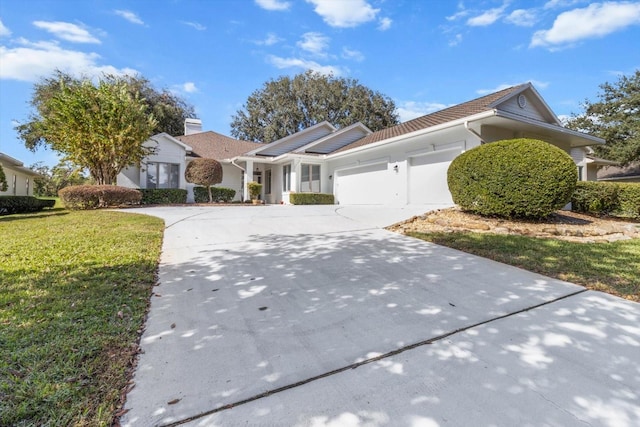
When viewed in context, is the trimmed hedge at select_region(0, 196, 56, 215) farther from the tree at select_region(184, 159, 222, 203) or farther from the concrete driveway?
the concrete driveway

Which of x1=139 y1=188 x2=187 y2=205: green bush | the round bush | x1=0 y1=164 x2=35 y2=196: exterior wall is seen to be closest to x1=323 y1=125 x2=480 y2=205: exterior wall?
the round bush

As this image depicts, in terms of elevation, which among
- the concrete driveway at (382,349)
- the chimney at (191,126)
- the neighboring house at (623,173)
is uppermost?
the chimney at (191,126)

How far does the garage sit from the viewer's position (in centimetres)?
1380

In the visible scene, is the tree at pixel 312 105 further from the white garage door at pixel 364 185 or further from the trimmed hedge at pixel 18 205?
the trimmed hedge at pixel 18 205

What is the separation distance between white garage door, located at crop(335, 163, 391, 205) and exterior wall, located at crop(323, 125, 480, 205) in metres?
0.10

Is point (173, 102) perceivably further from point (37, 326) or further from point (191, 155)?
point (37, 326)

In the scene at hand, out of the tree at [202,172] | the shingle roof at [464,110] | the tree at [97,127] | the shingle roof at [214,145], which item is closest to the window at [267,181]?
the shingle roof at [214,145]

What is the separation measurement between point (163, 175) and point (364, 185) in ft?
36.5

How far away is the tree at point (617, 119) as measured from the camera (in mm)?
21391

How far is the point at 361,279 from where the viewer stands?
13.0 ft

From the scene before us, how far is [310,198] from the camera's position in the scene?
16.1 metres

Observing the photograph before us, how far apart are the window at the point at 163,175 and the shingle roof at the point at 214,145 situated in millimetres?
2144

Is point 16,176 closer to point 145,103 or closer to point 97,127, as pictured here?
point 145,103

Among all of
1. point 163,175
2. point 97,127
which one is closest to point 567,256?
point 97,127
